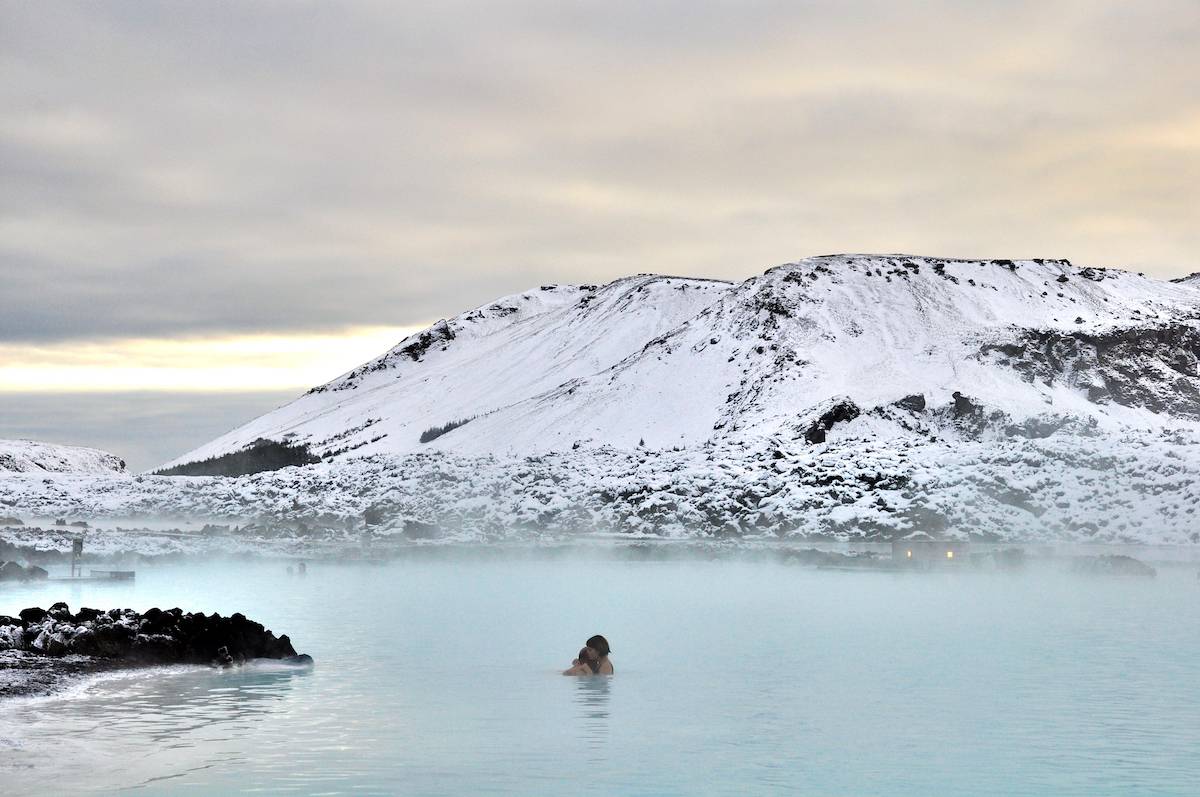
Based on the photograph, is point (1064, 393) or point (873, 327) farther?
point (873, 327)

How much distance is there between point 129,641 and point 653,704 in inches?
397

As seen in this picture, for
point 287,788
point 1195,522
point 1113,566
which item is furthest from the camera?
point 1195,522

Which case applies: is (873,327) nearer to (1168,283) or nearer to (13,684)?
(1168,283)

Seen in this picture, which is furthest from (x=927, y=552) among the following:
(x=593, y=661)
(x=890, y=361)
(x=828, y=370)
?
(x=890, y=361)

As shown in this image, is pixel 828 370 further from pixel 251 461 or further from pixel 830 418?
pixel 251 461

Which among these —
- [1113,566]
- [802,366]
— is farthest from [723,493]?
[802,366]

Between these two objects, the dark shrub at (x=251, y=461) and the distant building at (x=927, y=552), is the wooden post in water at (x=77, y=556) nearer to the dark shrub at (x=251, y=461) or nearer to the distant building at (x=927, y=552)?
the distant building at (x=927, y=552)

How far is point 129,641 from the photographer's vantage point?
2528 centimetres

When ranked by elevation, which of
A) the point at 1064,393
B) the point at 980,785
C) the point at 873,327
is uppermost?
the point at 873,327

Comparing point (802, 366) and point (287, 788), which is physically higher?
point (802, 366)

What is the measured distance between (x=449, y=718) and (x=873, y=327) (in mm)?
116525

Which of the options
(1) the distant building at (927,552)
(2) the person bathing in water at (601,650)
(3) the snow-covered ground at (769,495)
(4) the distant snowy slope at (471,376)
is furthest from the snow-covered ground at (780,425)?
(2) the person bathing in water at (601,650)

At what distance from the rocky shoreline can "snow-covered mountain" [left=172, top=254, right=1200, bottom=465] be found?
74.8 meters

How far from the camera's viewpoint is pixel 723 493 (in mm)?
81438
